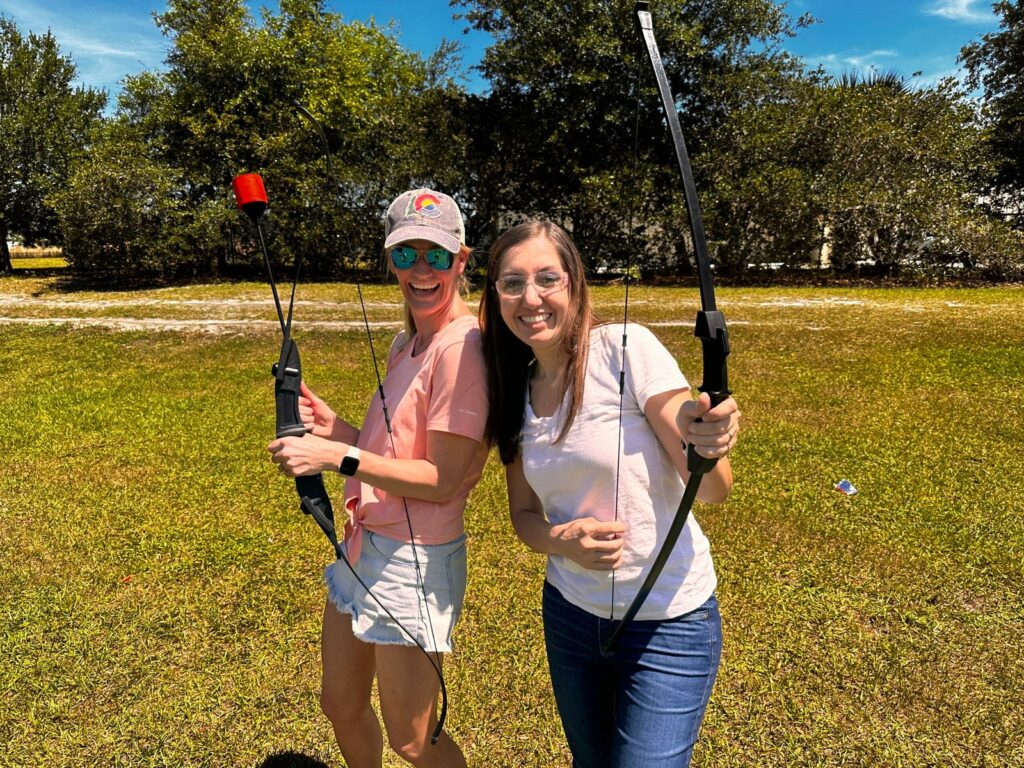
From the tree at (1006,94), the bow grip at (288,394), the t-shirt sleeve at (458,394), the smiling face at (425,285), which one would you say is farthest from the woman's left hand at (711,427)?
the tree at (1006,94)

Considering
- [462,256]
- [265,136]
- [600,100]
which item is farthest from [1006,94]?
[462,256]

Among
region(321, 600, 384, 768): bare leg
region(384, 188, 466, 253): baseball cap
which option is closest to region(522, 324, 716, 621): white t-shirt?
region(384, 188, 466, 253): baseball cap

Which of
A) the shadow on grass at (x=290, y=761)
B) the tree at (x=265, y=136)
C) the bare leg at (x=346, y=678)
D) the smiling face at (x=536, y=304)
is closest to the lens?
the smiling face at (x=536, y=304)

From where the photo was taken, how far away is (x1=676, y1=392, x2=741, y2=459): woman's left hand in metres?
1.47

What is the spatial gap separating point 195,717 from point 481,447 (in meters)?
2.35

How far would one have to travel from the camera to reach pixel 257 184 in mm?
1910

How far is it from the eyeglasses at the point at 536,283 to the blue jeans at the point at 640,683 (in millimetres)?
836

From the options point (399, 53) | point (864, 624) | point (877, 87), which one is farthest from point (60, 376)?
point (877, 87)

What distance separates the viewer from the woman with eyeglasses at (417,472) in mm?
1818

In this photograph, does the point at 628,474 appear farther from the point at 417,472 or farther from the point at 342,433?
the point at 342,433

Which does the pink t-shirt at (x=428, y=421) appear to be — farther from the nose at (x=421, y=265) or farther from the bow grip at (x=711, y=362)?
the bow grip at (x=711, y=362)

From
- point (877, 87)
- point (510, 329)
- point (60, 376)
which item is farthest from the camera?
point (877, 87)

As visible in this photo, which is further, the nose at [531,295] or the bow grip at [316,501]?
the bow grip at [316,501]

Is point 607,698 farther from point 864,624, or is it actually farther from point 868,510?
point 868,510
